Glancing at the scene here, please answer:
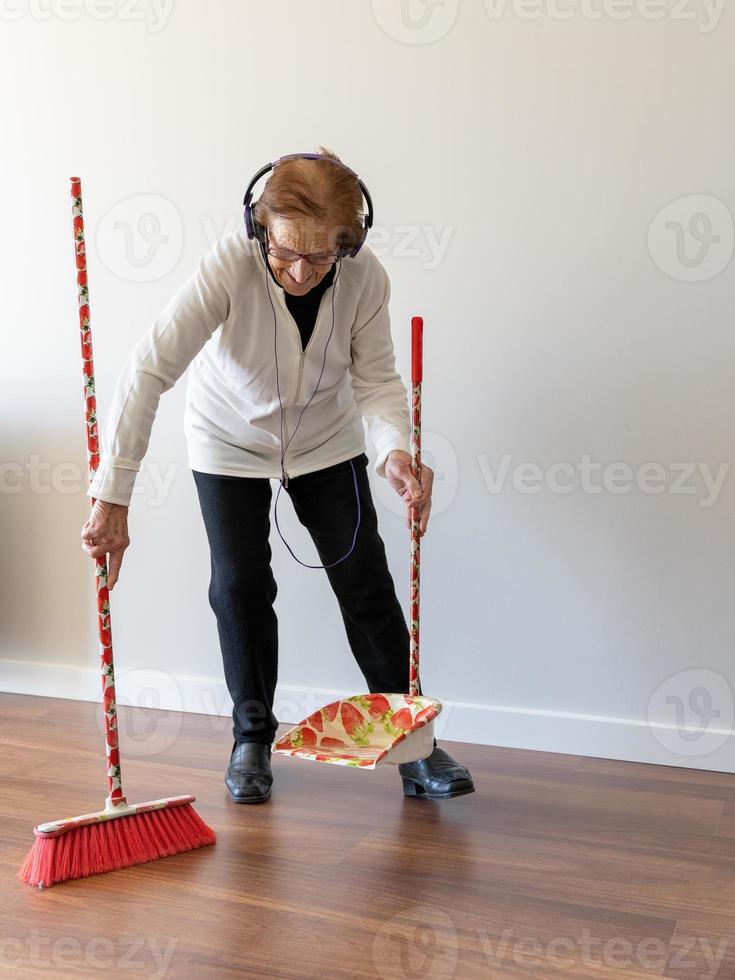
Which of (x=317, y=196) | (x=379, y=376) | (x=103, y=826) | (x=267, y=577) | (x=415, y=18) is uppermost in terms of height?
(x=415, y=18)

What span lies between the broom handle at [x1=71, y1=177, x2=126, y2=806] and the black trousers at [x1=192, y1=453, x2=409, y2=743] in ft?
0.93

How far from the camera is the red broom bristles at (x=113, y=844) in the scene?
4.80 ft

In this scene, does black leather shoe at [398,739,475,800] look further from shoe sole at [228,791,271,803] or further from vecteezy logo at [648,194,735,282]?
vecteezy logo at [648,194,735,282]

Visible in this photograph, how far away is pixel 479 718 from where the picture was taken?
2.12 meters

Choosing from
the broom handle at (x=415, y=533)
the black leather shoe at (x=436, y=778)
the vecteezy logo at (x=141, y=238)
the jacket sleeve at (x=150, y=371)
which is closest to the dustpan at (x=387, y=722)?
the broom handle at (x=415, y=533)

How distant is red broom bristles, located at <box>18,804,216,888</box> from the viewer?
1.46 meters

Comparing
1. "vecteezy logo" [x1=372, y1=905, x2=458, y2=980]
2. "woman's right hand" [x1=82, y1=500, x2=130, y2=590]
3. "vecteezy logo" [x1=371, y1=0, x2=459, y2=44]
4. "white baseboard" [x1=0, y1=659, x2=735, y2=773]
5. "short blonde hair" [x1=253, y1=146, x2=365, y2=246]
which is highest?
"vecteezy logo" [x1=371, y1=0, x2=459, y2=44]

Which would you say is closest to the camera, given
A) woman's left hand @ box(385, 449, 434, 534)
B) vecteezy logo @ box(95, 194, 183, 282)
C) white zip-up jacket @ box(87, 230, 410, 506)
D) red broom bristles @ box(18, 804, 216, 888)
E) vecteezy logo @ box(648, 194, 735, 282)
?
red broom bristles @ box(18, 804, 216, 888)

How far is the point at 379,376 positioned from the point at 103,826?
0.82 metres

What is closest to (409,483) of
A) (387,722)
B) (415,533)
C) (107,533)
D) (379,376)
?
(415,533)

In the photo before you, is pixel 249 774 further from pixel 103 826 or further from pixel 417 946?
pixel 417 946

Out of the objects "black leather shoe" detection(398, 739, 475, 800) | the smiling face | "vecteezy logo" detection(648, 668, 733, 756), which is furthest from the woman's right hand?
"vecteezy logo" detection(648, 668, 733, 756)

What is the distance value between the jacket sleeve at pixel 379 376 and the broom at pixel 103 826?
18.2 inches

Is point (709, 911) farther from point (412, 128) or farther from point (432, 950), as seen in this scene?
point (412, 128)
